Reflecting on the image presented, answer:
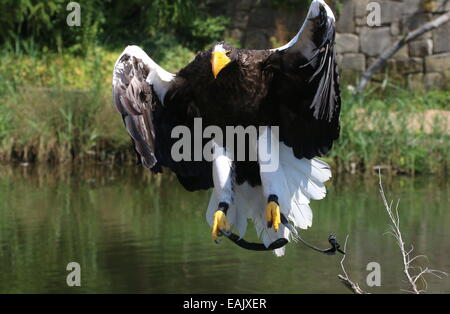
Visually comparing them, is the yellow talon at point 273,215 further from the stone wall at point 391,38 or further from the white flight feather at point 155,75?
the stone wall at point 391,38

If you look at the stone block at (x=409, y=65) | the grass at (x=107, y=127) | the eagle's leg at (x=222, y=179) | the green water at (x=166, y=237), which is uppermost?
the stone block at (x=409, y=65)

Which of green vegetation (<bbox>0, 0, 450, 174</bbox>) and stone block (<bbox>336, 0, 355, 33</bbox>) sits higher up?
stone block (<bbox>336, 0, 355, 33</bbox>)

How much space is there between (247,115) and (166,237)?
3880 millimetres

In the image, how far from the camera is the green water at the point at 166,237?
8031 mm

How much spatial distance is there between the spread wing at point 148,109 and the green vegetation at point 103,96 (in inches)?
Result: 208

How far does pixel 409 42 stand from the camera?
44.8 feet

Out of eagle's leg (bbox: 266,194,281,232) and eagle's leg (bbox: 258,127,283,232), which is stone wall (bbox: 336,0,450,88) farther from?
eagle's leg (bbox: 266,194,281,232)

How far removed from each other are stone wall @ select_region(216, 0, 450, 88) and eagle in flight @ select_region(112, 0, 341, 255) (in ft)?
24.6

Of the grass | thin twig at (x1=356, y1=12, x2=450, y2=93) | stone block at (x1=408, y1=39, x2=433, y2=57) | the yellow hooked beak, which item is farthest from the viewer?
stone block at (x1=408, y1=39, x2=433, y2=57)

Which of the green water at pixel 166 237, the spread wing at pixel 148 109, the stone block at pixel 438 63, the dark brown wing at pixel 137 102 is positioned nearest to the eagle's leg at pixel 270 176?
the spread wing at pixel 148 109

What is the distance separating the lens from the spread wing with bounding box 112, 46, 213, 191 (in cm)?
575

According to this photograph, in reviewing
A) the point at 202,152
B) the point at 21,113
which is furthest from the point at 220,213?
the point at 21,113

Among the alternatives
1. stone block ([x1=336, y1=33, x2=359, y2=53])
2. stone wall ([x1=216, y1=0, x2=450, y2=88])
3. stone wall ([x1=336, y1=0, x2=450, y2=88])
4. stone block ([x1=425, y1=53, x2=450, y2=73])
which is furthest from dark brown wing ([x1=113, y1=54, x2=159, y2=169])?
stone block ([x1=336, y1=33, x2=359, y2=53])

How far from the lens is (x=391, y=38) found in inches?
543
